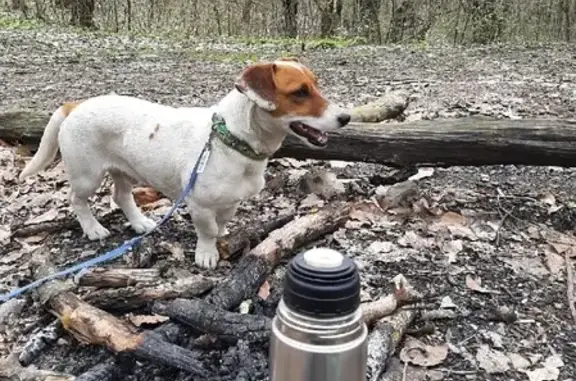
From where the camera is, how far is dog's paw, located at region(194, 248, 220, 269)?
12.0ft

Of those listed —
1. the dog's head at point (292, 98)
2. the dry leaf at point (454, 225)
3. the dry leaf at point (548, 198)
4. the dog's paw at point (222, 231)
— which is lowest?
the dry leaf at point (454, 225)

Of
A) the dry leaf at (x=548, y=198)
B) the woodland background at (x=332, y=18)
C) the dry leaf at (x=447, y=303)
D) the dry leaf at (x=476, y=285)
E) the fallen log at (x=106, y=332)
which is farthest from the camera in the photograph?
the woodland background at (x=332, y=18)

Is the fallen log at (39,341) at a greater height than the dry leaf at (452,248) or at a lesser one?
greater

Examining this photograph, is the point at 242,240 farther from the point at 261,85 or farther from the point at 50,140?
the point at 50,140

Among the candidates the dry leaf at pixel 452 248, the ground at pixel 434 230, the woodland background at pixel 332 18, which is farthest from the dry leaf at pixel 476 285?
the woodland background at pixel 332 18

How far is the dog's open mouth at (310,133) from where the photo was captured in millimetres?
3301

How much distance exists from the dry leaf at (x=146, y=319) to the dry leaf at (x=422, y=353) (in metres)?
1.06

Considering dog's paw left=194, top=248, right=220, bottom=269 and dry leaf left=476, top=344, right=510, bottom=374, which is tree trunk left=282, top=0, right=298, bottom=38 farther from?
dry leaf left=476, top=344, right=510, bottom=374

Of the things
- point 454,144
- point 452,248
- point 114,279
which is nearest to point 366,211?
point 452,248

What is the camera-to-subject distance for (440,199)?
4.65 meters

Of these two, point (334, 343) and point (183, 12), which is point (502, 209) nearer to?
point (334, 343)

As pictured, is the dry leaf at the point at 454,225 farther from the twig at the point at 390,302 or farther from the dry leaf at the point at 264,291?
the dry leaf at the point at 264,291

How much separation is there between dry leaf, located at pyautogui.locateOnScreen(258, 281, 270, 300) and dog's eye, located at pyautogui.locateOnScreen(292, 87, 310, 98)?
94 cm

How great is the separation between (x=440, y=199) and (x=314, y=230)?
1216 mm
